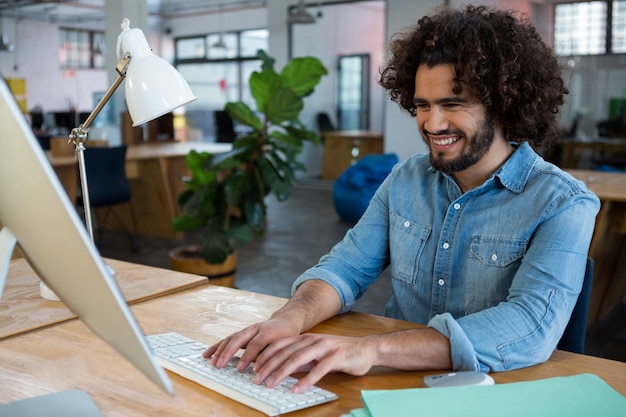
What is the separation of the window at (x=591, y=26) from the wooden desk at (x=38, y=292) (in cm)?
659

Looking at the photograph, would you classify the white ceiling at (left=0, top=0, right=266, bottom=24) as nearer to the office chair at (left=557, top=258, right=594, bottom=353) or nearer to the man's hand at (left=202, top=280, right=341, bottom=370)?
the man's hand at (left=202, top=280, right=341, bottom=370)

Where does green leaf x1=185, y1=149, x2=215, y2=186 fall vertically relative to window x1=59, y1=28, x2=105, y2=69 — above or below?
below

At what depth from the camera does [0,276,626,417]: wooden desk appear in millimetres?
1028

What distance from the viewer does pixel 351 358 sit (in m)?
1.11

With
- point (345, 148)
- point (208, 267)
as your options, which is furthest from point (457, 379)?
point (345, 148)

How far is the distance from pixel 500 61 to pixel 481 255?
0.44 meters

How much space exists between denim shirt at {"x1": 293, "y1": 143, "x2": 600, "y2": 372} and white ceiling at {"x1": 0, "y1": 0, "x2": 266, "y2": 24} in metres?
11.2

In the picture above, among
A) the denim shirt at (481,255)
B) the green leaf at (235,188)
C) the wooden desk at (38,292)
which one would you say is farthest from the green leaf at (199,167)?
the denim shirt at (481,255)

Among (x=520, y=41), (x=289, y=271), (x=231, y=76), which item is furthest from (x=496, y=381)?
(x=231, y=76)

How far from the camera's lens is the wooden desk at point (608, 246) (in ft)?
11.4

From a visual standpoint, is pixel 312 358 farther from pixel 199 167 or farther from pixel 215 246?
pixel 199 167

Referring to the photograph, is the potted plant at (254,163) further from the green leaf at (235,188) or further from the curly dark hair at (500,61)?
the curly dark hair at (500,61)

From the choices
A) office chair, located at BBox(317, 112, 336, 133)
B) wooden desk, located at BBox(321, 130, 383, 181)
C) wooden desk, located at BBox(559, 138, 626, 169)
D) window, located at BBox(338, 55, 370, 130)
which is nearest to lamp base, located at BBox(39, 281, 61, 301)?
wooden desk, located at BBox(559, 138, 626, 169)

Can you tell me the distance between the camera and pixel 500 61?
1.50 meters
